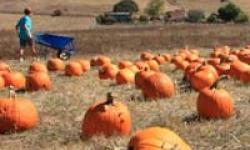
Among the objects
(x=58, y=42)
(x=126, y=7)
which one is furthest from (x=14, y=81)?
(x=126, y=7)

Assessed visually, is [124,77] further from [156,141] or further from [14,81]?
[156,141]

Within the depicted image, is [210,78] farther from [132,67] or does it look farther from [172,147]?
[172,147]

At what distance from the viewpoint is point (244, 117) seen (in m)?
9.02

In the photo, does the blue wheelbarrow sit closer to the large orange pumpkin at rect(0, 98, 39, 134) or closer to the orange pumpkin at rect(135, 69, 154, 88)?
the orange pumpkin at rect(135, 69, 154, 88)

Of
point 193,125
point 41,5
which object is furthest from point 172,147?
point 41,5

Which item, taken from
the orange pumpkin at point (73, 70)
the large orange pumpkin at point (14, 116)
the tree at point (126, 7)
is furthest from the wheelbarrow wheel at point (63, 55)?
the tree at point (126, 7)

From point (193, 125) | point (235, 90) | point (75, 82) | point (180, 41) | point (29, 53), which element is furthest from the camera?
point (180, 41)

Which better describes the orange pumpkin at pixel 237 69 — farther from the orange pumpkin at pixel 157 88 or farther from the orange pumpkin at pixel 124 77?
the orange pumpkin at pixel 157 88

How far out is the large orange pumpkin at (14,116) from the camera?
903 centimetres

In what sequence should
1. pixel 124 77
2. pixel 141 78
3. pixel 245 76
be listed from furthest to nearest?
pixel 124 77
pixel 245 76
pixel 141 78

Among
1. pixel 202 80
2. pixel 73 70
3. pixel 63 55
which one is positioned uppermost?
pixel 202 80

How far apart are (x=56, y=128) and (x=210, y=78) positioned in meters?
4.28

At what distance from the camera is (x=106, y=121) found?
8.20 meters

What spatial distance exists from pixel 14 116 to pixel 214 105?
2.72 metres
